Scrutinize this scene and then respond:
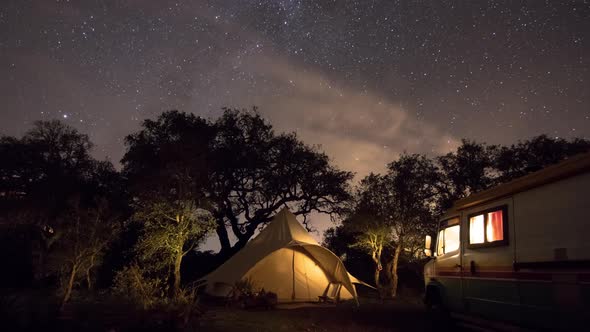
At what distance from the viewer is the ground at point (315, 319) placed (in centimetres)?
1002

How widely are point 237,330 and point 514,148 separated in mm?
19353

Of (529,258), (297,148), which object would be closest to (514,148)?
(297,148)

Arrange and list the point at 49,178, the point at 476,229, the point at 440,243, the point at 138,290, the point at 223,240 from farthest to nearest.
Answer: the point at 223,240 → the point at 49,178 → the point at 138,290 → the point at 440,243 → the point at 476,229

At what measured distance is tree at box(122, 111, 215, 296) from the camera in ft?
50.2

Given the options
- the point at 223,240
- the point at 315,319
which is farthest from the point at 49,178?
the point at 315,319

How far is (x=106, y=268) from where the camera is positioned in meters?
22.2

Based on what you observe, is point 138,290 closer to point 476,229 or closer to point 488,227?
point 476,229

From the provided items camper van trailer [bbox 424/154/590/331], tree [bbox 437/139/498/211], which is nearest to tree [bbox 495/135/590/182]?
tree [bbox 437/139/498/211]

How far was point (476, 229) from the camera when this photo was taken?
8.03 meters

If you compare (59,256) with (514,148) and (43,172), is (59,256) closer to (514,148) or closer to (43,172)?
(43,172)

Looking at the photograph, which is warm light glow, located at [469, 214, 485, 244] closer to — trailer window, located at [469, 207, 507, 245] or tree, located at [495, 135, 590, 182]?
trailer window, located at [469, 207, 507, 245]

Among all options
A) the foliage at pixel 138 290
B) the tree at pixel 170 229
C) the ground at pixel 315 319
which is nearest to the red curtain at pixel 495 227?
the ground at pixel 315 319

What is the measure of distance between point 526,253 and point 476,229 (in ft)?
5.19

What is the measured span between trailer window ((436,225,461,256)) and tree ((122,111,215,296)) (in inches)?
300
